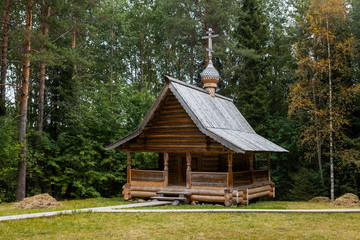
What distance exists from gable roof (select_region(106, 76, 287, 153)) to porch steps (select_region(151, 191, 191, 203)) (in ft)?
9.39

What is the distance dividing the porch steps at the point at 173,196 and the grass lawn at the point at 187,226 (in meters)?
3.59

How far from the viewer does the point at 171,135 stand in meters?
18.3

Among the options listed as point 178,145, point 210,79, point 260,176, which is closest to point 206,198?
point 178,145

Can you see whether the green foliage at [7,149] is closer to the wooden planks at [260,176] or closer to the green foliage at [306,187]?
the wooden planks at [260,176]

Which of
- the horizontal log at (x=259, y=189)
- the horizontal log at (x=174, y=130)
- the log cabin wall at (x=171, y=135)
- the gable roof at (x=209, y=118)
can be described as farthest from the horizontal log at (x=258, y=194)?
the horizontal log at (x=174, y=130)

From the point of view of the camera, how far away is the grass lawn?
32.2 ft

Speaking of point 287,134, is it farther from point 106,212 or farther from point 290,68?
point 106,212

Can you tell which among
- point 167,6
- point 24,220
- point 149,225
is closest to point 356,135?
point 167,6

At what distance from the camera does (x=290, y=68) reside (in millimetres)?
31516

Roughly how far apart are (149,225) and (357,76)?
2042cm

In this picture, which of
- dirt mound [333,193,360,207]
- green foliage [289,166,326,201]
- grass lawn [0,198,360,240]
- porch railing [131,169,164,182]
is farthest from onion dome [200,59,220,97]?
grass lawn [0,198,360,240]

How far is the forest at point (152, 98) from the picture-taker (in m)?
20.5

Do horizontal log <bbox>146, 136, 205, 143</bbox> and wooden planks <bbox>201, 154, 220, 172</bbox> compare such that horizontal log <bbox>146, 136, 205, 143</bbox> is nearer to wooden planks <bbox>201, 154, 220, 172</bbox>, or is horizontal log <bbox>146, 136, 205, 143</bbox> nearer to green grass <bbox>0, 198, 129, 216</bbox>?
wooden planks <bbox>201, 154, 220, 172</bbox>

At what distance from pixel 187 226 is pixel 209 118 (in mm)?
8198
